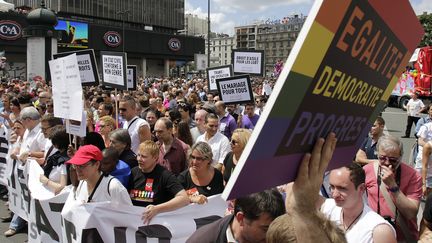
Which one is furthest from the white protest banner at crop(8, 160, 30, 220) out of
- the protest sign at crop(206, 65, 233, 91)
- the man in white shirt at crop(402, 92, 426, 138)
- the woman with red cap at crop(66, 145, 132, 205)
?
the man in white shirt at crop(402, 92, 426, 138)

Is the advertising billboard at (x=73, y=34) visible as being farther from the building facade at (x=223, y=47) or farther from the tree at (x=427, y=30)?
the building facade at (x=223, y=47)

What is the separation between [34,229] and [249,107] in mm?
4863

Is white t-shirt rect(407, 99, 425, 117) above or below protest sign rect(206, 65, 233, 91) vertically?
below

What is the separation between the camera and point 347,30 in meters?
1.36

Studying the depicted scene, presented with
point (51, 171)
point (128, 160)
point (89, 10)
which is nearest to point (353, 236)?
point (128, 160)

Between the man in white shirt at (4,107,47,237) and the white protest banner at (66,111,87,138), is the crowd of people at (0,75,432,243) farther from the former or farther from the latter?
the white protest banner at (66,111,87,138)

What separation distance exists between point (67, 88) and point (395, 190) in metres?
3.51

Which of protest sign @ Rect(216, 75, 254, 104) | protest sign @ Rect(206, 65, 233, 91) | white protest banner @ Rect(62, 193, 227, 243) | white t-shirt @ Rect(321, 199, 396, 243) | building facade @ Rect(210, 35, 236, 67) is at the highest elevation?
building facade @ Rect(210, 35, 236, 67)

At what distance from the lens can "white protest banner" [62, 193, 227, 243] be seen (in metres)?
3.67

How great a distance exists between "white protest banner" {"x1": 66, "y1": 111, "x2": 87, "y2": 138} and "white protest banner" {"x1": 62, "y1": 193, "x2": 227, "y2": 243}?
2.56 feet

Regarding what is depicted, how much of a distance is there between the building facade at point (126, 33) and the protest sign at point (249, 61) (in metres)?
36.9

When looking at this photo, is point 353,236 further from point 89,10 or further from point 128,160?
point 89,10

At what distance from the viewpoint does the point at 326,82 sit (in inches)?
56.8

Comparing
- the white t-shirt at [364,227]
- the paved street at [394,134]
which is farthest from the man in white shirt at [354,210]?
the paved street at [394,134]
